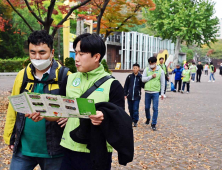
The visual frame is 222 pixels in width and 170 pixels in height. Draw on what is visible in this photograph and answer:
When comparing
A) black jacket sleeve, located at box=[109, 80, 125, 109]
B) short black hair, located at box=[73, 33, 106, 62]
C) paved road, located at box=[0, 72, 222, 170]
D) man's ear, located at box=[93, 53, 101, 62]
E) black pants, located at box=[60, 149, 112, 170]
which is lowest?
paved road, located at box=[0, 72, 222, 170]

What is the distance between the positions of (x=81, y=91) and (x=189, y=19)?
3570 centimetres

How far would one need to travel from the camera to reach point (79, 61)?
2.32 m

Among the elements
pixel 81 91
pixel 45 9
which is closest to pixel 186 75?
pixel 45 9

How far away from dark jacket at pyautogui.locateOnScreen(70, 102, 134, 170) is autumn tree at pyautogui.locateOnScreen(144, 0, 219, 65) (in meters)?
35.4

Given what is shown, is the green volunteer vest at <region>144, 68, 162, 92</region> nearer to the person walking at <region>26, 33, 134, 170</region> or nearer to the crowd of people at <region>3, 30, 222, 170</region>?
the crowd of people at <region>3, 30, 222, 170</region>

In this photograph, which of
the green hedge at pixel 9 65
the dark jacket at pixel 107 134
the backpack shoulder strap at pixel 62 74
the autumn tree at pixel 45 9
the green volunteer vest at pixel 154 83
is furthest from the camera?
the green hedge at pixel 9 65

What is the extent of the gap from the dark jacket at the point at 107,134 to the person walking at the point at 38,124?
1.06ft

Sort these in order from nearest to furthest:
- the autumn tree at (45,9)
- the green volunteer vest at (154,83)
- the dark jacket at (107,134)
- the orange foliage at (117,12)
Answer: the dark jacket at (107,134)
the green volunteer vest at (154,83)
the autumn tree at (45,9)
the orange foliage at (117,12)

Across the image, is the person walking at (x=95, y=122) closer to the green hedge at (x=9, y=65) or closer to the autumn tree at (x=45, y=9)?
the autumn tree at (x=45, y=9)

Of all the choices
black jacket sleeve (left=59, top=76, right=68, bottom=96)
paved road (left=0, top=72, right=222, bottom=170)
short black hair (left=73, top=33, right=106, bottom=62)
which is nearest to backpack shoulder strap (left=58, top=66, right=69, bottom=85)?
black jacket sleeve (left=59, top=76, right=68, bottom=96)

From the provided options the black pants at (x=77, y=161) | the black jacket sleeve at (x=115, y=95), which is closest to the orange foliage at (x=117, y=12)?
the black jacket sleeve at (x=115, y=95)

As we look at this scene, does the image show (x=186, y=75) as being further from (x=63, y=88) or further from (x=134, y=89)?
(x=63, y=88)

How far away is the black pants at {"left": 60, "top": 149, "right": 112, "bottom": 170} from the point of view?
2283 mm

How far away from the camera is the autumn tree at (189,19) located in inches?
1394
